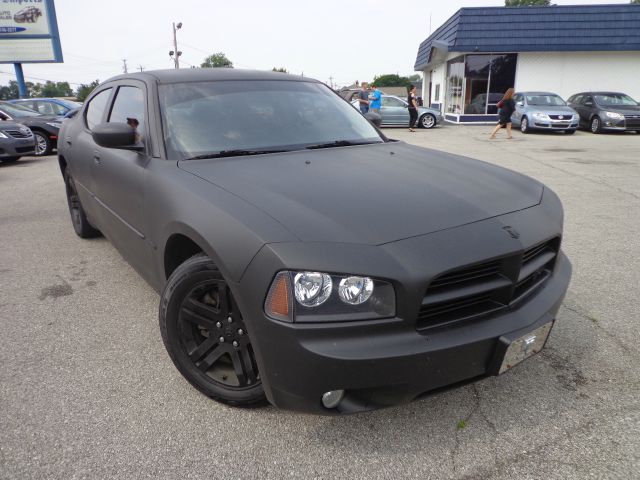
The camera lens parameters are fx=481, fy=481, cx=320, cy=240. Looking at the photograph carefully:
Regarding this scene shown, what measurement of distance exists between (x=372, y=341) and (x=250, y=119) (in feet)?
5.83

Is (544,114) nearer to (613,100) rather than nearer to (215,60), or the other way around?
(613,100)

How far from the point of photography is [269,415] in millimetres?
2244

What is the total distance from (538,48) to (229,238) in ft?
76.4

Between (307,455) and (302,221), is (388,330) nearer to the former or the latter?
(302,221)

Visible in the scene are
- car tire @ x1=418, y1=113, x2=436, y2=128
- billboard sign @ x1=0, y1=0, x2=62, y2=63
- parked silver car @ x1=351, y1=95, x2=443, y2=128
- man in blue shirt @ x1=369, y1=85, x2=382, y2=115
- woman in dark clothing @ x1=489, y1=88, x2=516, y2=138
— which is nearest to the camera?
woman in dark clothing @ x1=489, y1=88, x2=516, y2=138

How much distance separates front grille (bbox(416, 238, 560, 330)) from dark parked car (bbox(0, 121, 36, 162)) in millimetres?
11433

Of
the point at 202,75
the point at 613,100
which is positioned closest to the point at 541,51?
the point at 613,100

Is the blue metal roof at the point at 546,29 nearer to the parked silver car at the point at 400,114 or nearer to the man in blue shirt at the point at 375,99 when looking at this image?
the parked silver car at the point at 400,114

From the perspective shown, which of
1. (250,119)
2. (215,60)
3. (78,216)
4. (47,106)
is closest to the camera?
(250,119)

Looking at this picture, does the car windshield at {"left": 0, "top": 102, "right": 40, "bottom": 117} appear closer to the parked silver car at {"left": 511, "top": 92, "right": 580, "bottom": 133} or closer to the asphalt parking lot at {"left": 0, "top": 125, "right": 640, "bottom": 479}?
the asphalt parking lot at {"left": 0, "top": 125, "right": 640, "bottom": 479}

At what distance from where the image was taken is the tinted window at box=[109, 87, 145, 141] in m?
2.99

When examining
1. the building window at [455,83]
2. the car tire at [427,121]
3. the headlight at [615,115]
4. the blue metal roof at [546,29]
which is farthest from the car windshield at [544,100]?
the building window at [455,83]

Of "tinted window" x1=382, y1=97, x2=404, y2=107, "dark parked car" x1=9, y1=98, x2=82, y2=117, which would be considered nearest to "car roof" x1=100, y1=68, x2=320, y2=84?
"dark parked car" x1=9, y1=98, x2=82, y2=117

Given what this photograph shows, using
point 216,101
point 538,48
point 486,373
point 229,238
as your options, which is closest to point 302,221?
point 229,238
